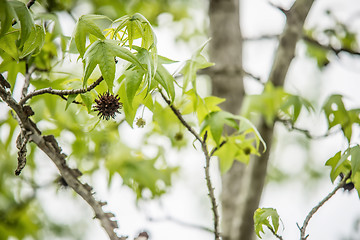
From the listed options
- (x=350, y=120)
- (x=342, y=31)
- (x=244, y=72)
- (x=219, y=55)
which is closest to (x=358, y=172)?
(x=350, y=120)

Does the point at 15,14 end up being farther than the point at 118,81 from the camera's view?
No

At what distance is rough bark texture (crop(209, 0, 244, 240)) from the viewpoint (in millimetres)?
1047

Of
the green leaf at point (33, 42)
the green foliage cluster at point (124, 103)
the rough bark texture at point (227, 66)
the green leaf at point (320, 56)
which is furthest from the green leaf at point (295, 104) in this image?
the green leaf at point (320, 56)

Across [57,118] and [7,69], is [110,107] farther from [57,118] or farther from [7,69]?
[57,118]

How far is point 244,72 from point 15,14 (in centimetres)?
78

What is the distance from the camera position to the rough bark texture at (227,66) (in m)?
1.05

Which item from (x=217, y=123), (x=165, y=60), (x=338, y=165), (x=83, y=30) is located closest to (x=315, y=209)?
(x=338, y=165)

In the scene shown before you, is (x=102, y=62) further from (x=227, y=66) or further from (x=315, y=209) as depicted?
(x=227, y=66)

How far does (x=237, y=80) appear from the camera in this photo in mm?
1146

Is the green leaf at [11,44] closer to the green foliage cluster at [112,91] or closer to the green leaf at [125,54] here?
the green foliage cluster at [112,91]

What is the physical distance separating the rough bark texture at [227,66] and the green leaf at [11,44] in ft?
2.22

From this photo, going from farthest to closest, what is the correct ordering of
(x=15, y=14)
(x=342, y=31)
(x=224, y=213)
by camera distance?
(x=342, y=31), (x=224, y=213), (x=15, y=14)

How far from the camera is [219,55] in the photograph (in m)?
1.18

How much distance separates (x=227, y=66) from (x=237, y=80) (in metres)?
0.06
